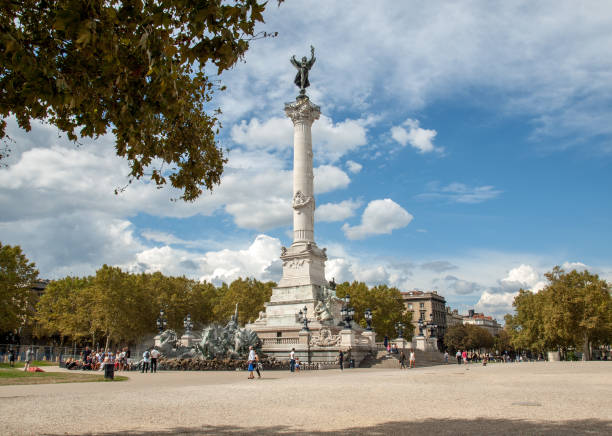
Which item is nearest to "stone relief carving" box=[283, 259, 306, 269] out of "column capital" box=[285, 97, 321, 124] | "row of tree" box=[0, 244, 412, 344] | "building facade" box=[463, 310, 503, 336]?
"column capital" box=[285, 97, 321, 124]

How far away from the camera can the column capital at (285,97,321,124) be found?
48844 millimetres

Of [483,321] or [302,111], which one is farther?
[483,321]

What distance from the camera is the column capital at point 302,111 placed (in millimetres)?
48844

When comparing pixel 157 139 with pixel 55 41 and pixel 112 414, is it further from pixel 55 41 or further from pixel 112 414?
pixel 112 414

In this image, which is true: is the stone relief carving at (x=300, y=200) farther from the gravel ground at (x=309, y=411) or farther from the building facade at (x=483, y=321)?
the building facade at (x=483, y=321)

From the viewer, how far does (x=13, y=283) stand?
45.4 m

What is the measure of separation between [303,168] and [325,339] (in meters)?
17.4

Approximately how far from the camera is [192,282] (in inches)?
2849

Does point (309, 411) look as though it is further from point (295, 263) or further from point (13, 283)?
point (13, 283)

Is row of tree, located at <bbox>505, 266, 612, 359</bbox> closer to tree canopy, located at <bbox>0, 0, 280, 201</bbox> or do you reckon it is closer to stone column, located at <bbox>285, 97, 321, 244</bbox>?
stone column, located at <bbox>285, 97, 321, 244</bbox>

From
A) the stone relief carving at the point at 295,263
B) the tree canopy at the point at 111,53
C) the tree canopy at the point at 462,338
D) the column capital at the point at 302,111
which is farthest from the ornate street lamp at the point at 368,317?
the tree canopy at the point at 462,338

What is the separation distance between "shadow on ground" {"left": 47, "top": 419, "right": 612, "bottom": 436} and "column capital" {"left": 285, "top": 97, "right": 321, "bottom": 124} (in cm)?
4203

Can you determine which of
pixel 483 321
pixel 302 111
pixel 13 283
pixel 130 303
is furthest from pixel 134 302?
pixel 483 321

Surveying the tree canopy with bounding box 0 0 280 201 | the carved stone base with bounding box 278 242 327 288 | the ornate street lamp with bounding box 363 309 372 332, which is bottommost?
the ornate street lamp with bounding box 363 309 372 332
